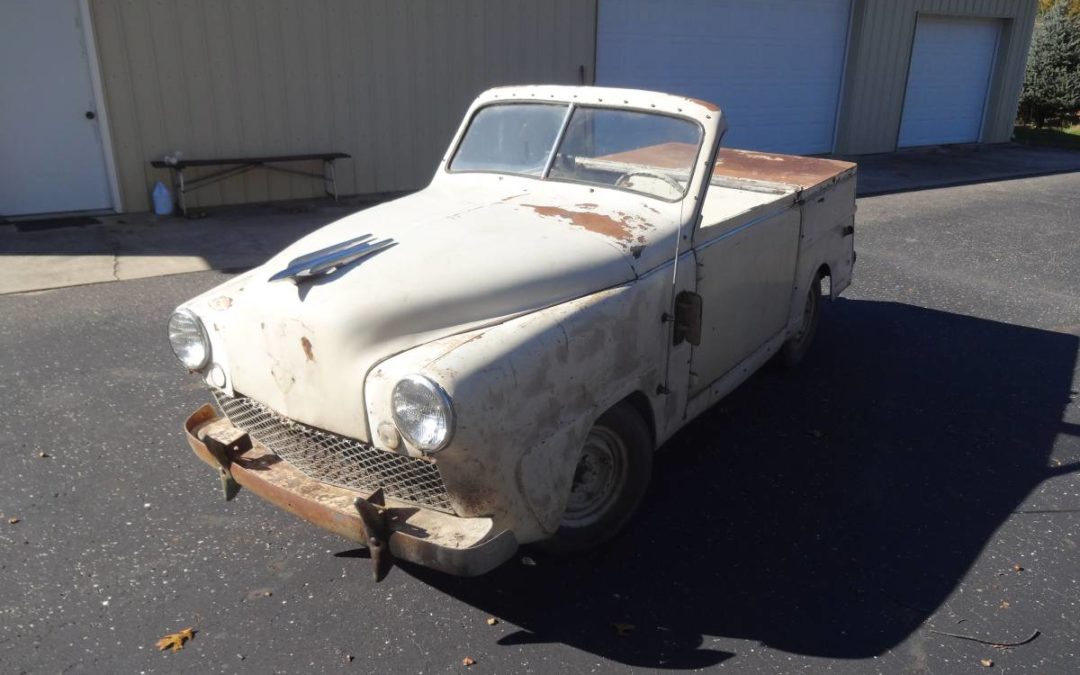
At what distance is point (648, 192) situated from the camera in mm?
3961

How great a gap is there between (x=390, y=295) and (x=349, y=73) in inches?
309

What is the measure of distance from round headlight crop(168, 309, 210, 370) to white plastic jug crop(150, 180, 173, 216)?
6.52 meters

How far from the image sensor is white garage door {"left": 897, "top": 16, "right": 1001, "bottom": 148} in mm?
16109

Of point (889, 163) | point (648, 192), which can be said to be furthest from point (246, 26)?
point (889, 163)

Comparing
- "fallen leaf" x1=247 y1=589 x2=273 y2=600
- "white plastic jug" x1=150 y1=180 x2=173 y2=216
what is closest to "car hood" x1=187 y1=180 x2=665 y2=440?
"fallen leaf" x1=247 y1=589 x2=273 y2=600

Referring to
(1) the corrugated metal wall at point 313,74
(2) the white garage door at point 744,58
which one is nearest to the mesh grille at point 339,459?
(1) the corrugated metal wall at point 313,74

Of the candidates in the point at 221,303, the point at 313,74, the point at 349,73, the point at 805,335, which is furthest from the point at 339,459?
the point at 349,73

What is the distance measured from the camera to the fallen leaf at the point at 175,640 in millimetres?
2922

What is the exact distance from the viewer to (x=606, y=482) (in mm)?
3439

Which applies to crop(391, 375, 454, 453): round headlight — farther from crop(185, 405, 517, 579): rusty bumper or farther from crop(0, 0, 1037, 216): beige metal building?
crop(0, 0, 1037, 216): beige metal building

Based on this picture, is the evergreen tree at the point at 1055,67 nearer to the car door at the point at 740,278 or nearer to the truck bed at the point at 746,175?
the truck bed at the point at 746,175

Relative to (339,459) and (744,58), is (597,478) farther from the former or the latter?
(744,58)

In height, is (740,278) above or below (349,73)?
below

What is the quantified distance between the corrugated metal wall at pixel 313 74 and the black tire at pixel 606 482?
7.65m
